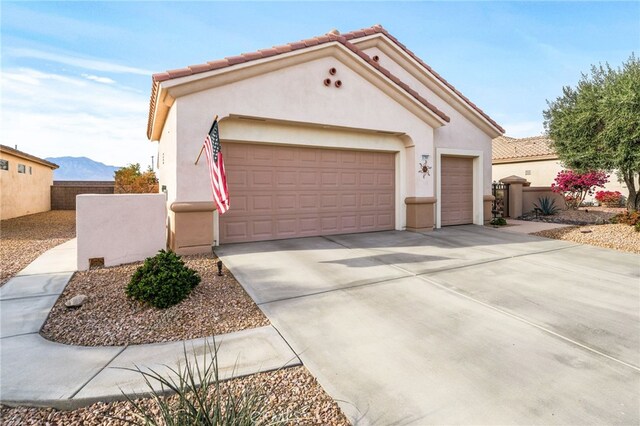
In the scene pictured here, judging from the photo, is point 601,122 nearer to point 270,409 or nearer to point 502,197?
point 502,197

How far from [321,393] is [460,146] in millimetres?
11723

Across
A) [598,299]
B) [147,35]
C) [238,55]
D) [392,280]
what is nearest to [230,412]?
[392,280]

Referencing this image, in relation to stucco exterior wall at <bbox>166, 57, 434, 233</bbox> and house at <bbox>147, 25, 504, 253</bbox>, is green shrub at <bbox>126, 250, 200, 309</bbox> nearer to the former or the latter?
house at <bbox>147, 25, 504, 253</bbox>

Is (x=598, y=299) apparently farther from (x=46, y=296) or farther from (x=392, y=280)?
(x=46, y=296)

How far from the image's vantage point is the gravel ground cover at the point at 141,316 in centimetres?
367

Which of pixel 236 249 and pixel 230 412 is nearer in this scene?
pixel 230 412

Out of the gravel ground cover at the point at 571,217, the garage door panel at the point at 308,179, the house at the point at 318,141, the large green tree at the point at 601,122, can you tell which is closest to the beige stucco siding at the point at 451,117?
the house at the point at 318,141

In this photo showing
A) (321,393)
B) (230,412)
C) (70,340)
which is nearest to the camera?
(230,412)

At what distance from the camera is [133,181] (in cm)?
2012

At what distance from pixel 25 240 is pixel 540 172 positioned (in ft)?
87.3

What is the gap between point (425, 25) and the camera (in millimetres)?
9734

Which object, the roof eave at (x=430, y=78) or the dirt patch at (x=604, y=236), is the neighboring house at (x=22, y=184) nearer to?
→ the roof eave at (x=430, y=78)

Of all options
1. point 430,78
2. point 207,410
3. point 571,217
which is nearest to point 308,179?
point 430,78

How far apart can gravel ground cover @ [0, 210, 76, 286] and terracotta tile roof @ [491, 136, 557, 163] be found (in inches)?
992
